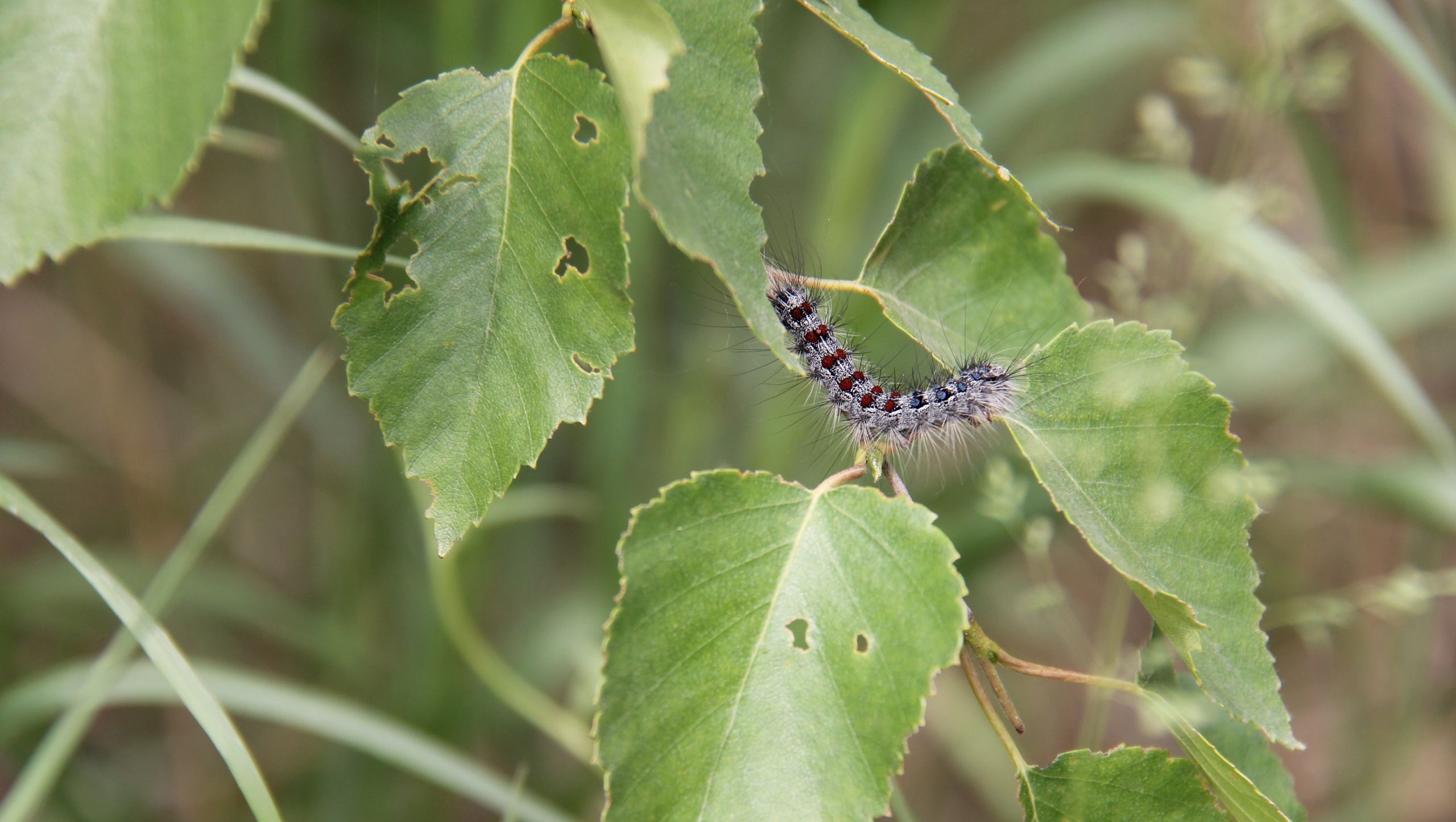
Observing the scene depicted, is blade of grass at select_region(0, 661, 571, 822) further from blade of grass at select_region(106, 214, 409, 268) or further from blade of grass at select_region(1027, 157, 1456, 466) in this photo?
blade of grass at select_region(1027, 157, 1456, 466)

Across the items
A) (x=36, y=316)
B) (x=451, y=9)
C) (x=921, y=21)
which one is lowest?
(x=451, y=9)

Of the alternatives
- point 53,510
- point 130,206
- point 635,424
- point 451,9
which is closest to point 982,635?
point 130,206

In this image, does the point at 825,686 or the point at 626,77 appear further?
the point at 825,686

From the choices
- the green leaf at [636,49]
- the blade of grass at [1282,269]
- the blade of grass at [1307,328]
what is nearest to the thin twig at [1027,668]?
the green leaf at [636,49]

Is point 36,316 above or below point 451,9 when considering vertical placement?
above

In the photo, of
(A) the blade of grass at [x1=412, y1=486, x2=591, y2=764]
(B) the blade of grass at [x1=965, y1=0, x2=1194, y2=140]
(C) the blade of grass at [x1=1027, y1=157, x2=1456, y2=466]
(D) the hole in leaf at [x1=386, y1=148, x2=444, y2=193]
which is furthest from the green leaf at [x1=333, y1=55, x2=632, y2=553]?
(B) the blade of grass at [x1=965, y1=0, x2=1194, y2=140]

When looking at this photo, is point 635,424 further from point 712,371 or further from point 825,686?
point 825,686

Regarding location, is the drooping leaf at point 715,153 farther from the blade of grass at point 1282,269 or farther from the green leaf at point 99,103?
the blade of grass at point 1282,269
